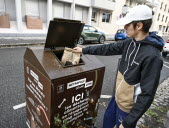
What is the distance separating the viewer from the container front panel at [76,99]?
144 cm

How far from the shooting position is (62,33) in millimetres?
1684

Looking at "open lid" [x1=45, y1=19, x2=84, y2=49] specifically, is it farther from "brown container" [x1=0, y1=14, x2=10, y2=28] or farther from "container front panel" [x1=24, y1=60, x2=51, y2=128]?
"brown container" [x1=0, y1=14, x2=10, y2=28]

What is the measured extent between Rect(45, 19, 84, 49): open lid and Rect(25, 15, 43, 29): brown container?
1188 cm

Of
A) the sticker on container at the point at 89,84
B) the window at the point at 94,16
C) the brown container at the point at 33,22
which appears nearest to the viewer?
the sticker on container at the point at 89,84

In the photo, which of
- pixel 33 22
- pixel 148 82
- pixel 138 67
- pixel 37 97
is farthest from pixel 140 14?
pixel 33 22

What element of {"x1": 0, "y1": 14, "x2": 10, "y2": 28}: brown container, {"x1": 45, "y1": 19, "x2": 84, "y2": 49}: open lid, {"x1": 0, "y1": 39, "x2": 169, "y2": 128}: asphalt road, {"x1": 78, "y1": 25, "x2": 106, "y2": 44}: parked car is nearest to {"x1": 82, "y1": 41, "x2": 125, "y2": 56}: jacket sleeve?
{"x1": 45, "y1": 19, "x2": 84, "y2": 49}: open lid

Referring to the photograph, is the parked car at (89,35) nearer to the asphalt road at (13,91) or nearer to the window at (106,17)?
the asphalt road at (13,91)

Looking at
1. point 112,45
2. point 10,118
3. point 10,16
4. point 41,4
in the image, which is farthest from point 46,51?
point 41,4

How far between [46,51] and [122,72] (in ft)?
2.86

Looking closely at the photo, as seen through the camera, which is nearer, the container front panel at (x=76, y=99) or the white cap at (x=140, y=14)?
the white cap at (x=140, y=14)

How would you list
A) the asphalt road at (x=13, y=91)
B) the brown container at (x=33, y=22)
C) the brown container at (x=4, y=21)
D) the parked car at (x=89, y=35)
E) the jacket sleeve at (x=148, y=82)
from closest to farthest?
1. the jacket sleeve at (x=148, y=82)
2. the asphalt road at (x=13, y=91)
3. the parked car at (x=89, y=35)
4. the brown container at (x=4, y=21)
5. the brown container at (x=33, y=22)

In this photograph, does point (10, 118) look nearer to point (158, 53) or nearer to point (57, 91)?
point (57, 91)

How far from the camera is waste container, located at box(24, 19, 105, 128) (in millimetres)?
1424

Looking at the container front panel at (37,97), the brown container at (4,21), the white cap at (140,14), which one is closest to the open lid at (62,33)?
the container front panel at (37,97)
